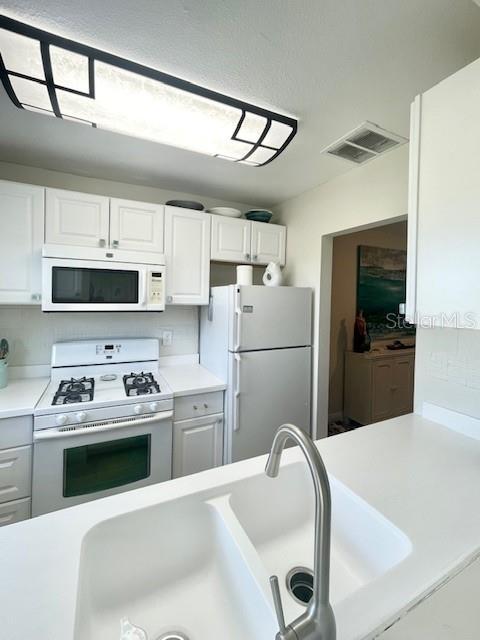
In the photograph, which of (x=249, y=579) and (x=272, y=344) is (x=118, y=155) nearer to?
(x=272, y=344)

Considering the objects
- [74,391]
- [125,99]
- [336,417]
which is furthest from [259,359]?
[336,417]

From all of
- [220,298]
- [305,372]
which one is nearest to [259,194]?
[220,298]

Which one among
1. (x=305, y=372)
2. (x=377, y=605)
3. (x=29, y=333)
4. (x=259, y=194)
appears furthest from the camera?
(x=259, y=194)

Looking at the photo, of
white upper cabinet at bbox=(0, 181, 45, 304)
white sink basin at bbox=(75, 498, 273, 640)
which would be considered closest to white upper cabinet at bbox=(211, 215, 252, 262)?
white upper cabinet at bbox=(0, 181, 45, 304)

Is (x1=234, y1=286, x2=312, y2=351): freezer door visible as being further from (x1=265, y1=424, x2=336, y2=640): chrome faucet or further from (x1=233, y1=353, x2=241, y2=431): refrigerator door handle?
(x1=265, y1=424, x2=336, y2=640): chrome faucet

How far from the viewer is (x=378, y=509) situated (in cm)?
84

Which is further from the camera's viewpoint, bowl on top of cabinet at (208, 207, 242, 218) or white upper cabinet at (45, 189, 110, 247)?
bowl on top of cabinet at (208, 207, 242, 218)

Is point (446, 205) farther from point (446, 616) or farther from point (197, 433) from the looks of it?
point (197, 433)

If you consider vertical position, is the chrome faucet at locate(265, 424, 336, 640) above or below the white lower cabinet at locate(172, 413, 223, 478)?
above

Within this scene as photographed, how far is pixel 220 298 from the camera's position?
218 cm

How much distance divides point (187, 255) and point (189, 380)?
37.4 inches

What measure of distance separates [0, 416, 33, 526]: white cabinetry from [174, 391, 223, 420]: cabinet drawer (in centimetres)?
81

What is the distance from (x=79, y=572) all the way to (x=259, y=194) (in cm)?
255

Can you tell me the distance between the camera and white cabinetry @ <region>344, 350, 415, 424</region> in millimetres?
3086
